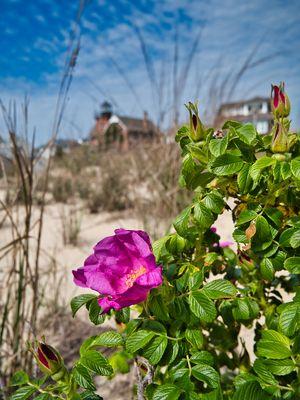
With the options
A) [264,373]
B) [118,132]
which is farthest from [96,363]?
[118,132]

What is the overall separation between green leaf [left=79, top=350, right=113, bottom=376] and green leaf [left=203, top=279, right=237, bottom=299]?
0.19m

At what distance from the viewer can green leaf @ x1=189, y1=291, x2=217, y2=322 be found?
0.62 metres

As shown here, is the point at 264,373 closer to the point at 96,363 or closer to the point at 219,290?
the point at 219,290

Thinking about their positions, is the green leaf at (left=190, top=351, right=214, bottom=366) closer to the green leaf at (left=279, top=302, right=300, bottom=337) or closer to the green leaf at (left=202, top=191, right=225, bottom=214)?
the green leaf at (left=279, top=302, right=300, bottom=337)

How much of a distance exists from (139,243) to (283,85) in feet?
1.32

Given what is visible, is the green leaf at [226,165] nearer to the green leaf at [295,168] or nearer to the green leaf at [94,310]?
the green leaf at [295,168]

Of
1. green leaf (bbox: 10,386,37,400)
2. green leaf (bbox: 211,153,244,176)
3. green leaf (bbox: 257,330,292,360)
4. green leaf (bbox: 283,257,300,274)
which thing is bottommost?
green leaf (bbox: 10,386,37,400)

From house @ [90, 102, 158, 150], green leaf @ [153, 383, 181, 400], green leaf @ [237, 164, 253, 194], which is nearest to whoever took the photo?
green leaf @ [153, 383, 181, 400]

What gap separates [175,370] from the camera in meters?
0.66

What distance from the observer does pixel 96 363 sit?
24.4 inches

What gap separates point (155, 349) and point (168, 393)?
74mm

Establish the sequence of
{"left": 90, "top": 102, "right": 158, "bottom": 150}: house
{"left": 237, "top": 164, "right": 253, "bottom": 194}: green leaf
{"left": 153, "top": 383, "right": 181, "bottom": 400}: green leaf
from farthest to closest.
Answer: {"left": 90, "top": 102, "right": 158, "bottom": 150}: house, {"left": 237, "top": 164, "right": 253, "bottom": 194}: green leaf, {"left": 153, "top": 383, "right": 181, "bottom": 400}: green leaf

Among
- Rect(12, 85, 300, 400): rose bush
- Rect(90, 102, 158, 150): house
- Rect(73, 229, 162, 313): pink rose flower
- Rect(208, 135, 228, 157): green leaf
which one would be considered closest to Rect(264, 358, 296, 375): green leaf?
Rect(12, 85, 300, 400): rose bush

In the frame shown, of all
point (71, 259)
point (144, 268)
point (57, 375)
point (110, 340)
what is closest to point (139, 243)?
point (144, 268)
